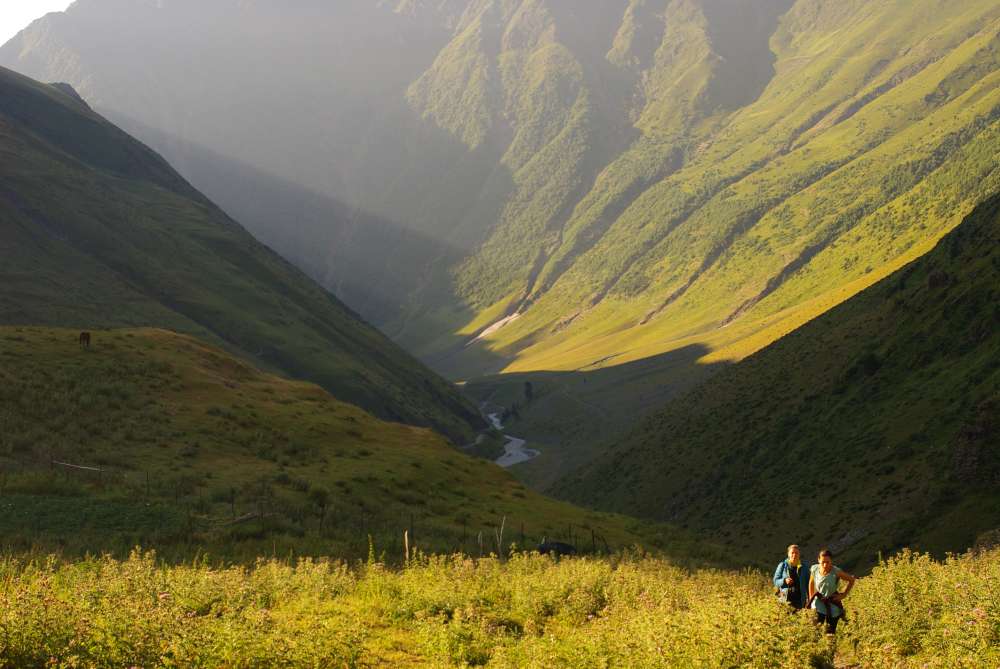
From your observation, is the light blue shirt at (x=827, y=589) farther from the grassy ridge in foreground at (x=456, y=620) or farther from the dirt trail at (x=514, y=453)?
the dirt trail at (x=514, y=453)

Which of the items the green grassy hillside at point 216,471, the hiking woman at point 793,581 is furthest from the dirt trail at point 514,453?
the hiking woman at point 793,581

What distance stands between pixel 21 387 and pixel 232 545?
23154 millimetres

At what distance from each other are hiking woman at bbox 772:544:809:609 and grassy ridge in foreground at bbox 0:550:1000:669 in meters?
0.70

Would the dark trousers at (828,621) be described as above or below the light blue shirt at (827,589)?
below

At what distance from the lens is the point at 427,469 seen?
147ft

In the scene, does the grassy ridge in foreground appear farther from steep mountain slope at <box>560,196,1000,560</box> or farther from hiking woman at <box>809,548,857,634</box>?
steep mountain slope at <box>560,196,1000,560</box>

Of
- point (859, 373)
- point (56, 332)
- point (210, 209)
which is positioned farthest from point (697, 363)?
point (56, 332)

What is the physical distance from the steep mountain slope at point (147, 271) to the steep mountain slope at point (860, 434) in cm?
5282

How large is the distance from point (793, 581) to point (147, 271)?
118500 millimetres

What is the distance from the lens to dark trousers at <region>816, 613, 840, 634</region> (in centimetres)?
1448

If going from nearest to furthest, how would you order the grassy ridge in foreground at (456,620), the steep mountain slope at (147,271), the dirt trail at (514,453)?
the grassy ridge in foreground at (456,620)
the steep mountain slope at (147,271)
the dirt trail at (514,453)

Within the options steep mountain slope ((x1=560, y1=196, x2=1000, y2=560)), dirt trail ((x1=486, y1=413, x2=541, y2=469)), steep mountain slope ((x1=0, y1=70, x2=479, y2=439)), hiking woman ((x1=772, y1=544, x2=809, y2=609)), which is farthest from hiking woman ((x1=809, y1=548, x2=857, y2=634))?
Answer: dirt trail ((x1=486, y1=413, x2=541, y2=469))

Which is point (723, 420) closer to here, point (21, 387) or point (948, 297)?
point (948, 297)

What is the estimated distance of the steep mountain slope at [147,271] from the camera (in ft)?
316
